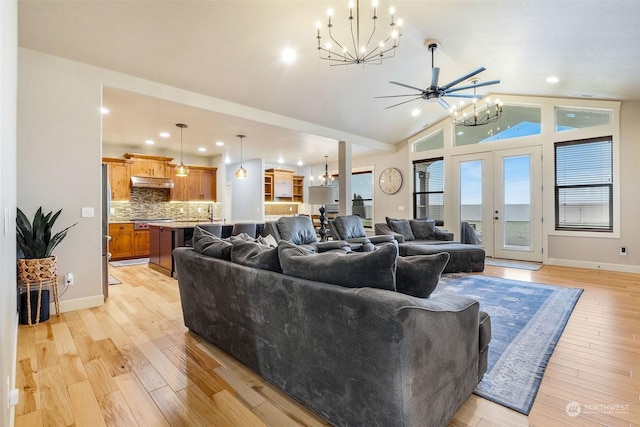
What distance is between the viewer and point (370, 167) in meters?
9.19

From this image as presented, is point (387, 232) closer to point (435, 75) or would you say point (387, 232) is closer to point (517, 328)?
point (435, 75)

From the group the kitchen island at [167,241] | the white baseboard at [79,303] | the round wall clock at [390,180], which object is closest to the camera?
the white baseboard at [79,303]

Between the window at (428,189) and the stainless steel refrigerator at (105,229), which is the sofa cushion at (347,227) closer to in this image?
the window at (428,189)

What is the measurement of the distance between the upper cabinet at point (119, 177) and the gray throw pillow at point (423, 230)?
664 centimetres

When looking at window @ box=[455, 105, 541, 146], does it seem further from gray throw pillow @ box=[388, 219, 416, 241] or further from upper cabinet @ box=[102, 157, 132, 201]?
upper cabinet @ box=[102, 157, 132, 201]

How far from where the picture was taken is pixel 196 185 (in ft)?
27.6


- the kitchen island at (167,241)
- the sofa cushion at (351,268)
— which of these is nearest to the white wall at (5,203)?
the sofa cushion at (351,268)

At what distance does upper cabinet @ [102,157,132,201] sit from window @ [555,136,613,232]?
30.6ft

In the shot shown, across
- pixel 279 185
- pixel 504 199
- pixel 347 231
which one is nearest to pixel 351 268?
pixel 347 231

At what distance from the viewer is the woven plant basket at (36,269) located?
292 cm

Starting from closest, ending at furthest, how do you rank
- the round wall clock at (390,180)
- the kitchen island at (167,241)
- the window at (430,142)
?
the kitchen island at (167,241)
the window at (430,142)
the round wall clock at (390,180)

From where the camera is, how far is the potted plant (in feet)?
9.62

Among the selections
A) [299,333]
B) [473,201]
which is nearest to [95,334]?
[299,333]

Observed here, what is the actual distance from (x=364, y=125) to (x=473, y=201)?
10.2ft
